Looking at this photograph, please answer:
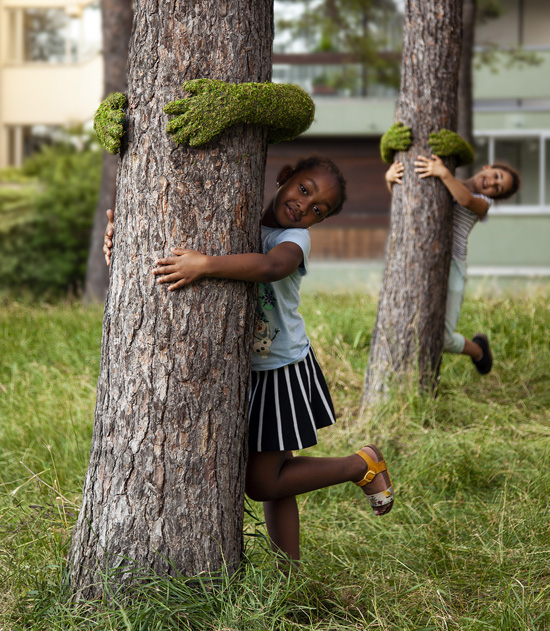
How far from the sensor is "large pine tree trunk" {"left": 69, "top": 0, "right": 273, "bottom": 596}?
87.0 inches

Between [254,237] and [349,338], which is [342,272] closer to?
[349,338]

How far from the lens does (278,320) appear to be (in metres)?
2.57

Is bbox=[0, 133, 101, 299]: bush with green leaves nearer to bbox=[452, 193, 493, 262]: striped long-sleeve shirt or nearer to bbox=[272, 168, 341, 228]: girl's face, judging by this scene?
bbox=[452, 193, 493, 262]: striped long-sleeve shirt

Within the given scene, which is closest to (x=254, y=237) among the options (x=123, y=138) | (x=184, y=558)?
(x=123, y=138)

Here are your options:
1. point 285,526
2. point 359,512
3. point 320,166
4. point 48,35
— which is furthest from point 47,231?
point 48,35

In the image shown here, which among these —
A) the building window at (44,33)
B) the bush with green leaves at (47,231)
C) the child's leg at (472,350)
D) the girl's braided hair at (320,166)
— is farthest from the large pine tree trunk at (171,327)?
the building window at (44,33)

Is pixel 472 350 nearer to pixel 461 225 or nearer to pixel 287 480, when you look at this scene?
pixel 461 225

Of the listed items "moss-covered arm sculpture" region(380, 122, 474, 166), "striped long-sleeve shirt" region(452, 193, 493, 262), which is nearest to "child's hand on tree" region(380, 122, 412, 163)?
"moss-covered arm sculpture" region(380, 122, 474, 166)

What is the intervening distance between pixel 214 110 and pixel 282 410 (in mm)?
991

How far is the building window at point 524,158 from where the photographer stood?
50.6ft

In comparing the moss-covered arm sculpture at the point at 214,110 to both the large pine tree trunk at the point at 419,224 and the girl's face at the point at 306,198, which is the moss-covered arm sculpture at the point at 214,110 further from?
the large pine tree trunk at the point at 419,224

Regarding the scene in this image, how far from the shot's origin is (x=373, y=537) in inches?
121

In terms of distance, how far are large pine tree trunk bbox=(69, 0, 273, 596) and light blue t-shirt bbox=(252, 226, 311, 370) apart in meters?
0.25

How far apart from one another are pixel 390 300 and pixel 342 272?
1179cm
